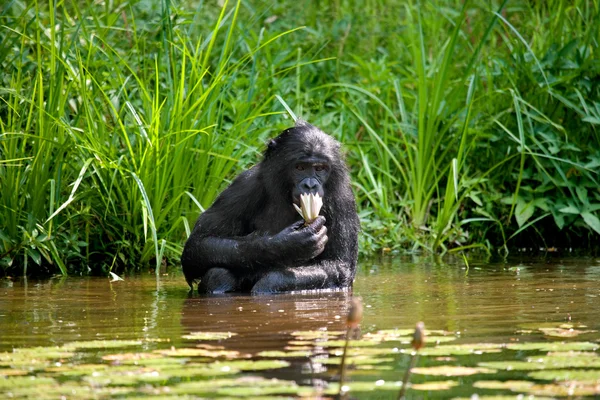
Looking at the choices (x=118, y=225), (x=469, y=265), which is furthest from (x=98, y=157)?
(x=469, y=265)

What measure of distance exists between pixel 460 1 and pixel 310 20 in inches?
79.9

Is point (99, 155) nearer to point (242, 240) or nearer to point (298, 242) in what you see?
point (242, 240)

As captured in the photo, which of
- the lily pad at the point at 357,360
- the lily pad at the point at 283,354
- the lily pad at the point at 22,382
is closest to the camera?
the lily pad at the point at 22,382

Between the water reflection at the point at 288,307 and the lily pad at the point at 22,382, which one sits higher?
the water reflection at the point at 288,307

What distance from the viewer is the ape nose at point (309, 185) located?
6.64 meters

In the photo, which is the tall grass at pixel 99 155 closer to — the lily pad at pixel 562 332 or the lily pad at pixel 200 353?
the lily pad at pixel 200 353

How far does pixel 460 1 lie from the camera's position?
44.0 ft

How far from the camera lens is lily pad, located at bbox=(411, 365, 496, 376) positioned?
3.76 m

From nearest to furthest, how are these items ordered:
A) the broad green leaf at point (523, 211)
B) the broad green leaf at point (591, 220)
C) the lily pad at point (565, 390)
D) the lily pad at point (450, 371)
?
the lily pad at point (565, 390), the lily pad at point (450, 371), the broad green leaf at point (591, 220), the broad green leaf at point (523, 211)

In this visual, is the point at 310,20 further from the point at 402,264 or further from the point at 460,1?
the point at 402,264

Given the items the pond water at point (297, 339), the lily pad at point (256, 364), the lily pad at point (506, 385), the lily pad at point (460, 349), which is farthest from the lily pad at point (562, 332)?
the lily pad at point (256, 364)

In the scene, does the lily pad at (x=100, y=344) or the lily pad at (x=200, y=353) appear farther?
the lily pad at (x=100, y=344)

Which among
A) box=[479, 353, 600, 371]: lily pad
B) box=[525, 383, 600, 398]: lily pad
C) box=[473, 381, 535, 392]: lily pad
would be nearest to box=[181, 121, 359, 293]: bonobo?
box=[479, 353, 600, 371]: lily pad

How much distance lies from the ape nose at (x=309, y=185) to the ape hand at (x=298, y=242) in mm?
192
